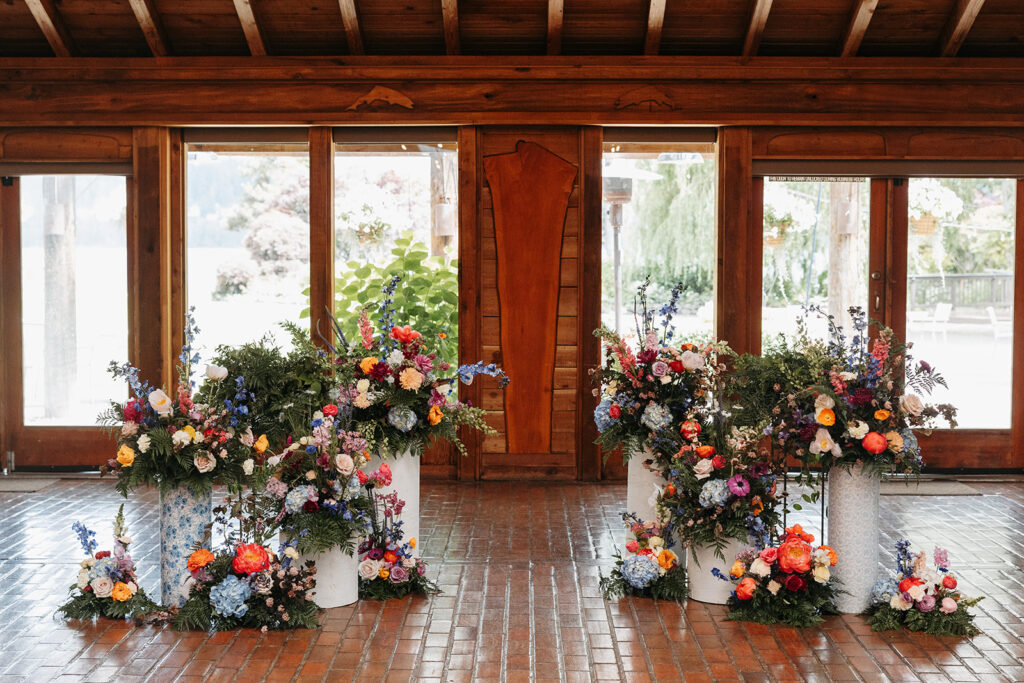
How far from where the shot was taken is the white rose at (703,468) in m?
4.35

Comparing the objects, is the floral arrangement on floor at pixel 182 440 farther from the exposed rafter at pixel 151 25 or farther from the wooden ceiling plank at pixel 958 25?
the wooden ceiling plank at pixel 958 25

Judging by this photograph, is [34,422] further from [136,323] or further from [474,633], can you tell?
[474,633]

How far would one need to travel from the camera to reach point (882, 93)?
286 inches

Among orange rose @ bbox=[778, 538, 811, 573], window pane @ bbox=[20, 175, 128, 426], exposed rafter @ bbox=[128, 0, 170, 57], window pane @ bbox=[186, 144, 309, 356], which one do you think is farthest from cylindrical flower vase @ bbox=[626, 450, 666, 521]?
exposed rafter @ bbox=[128, 0, 170, 57]

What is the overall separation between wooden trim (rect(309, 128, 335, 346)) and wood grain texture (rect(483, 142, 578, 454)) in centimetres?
120

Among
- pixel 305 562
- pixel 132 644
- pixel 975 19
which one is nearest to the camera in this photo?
pixel 132 644

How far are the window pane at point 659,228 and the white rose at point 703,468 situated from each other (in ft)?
10.4

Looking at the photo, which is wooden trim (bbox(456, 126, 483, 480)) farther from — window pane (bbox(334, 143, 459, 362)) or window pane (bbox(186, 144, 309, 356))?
window pane (bbox(186, 144, 309, 356))

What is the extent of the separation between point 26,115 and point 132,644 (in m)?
4.90

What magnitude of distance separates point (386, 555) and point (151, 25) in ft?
14.8

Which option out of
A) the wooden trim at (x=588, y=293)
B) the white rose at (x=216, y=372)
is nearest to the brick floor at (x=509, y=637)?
the white rose at (x=216, y=372)

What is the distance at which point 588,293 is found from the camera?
737 cm

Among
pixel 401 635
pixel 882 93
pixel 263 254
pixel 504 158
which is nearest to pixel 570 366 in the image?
pixel 504 158

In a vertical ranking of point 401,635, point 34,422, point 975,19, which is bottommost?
point 401,635
